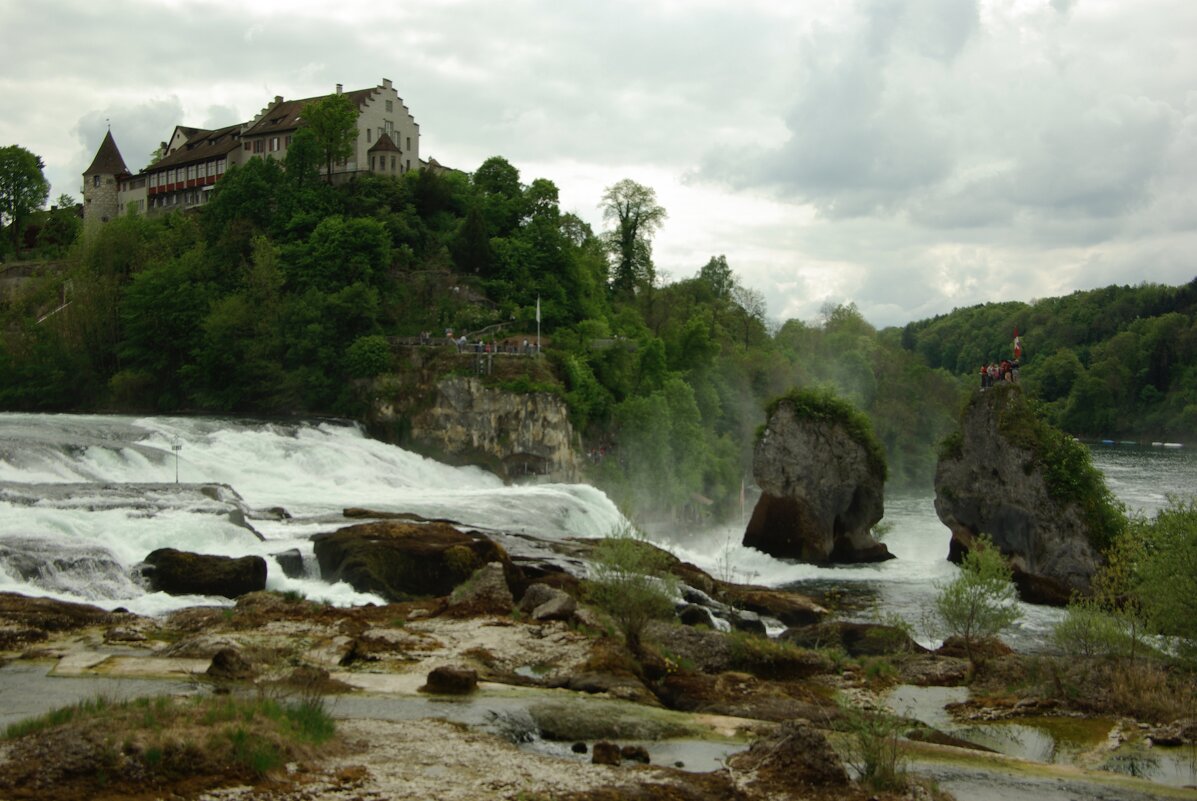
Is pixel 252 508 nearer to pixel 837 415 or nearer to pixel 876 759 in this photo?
pixel 837 415

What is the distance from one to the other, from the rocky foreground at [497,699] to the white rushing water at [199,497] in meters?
3.83

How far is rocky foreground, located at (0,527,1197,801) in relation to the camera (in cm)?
1266

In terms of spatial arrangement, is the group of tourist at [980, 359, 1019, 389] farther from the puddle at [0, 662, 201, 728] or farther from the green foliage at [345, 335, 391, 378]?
the puddle at [0, 662, 201, 728]

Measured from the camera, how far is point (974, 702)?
21438 mm

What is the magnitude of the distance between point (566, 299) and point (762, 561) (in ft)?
93.2

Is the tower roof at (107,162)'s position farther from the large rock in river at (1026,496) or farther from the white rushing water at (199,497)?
the large rock in river at (1026,496)

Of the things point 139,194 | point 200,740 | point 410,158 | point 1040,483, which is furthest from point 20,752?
point 139,194

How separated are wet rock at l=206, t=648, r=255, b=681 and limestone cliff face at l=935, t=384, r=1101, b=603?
30659 millimetres

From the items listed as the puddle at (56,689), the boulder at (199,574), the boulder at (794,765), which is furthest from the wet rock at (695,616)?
the puddle at (56,689)

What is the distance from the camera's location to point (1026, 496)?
41812 millimetres

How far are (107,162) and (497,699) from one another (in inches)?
3897

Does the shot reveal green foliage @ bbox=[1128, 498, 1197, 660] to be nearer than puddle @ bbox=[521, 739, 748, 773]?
No

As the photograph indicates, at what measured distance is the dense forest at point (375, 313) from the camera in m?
64.2

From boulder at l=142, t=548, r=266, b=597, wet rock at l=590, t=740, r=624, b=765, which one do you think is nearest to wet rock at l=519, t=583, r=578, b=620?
boulder at l=142, t=548, r=266, b=597
